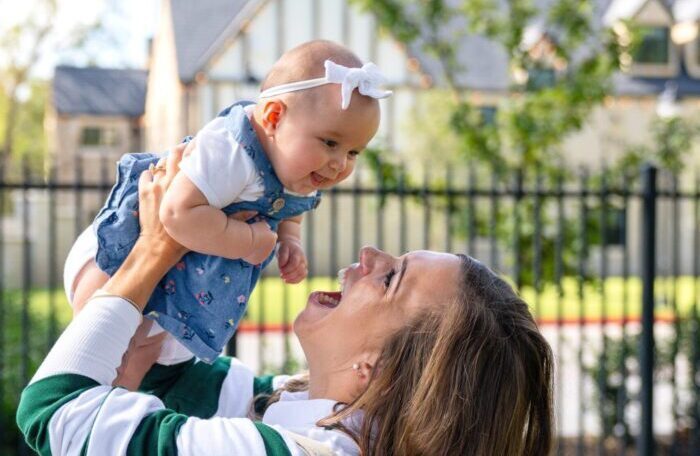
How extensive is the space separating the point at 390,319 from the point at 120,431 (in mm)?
537

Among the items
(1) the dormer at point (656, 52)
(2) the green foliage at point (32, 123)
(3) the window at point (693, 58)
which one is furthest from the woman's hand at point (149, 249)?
(2) the green foliage at point (32, 123)

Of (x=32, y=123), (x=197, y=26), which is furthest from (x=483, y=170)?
(x=32, y=123)

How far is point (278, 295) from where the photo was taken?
17.9 metres

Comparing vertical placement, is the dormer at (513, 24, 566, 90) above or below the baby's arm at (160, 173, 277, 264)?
above

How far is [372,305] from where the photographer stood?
1.74m

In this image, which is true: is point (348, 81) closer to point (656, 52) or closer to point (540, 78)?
point (540, 78)

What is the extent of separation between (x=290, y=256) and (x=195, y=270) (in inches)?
12.5

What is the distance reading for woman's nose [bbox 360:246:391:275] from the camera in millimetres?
1808

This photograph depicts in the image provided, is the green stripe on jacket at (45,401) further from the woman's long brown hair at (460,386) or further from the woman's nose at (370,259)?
the woman's nose at (370,259)

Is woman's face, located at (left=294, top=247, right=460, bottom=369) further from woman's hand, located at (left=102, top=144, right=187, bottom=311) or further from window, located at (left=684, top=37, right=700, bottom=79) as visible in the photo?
window, located at (left=684, top=37, right=700, bottom=79)

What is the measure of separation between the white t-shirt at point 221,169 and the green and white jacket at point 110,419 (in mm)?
307

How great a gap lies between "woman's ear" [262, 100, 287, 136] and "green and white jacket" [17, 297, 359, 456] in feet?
1.60

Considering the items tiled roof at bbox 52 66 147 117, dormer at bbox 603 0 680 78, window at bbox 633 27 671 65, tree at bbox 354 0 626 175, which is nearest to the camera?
tree at bbox 354 0 626 175

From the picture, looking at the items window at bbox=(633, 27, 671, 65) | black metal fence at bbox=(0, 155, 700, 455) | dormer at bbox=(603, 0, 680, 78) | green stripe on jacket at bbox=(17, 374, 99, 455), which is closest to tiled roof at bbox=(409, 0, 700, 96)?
dormer at bbox=(603, 0, 680, 78)
